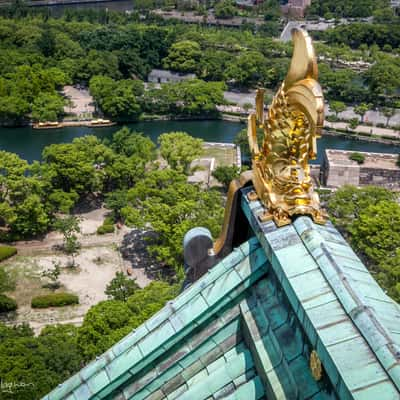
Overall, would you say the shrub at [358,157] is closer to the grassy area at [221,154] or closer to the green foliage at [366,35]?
the grassy area at [221,154]

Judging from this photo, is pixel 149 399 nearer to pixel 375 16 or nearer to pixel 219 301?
pixel 219 301

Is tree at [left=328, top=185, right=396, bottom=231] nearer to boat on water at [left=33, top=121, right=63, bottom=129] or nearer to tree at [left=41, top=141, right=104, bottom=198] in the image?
tree at [left=41, top=141, right=104, bottom=198]

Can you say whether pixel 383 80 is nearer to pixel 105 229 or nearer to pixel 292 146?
pixel 105 229

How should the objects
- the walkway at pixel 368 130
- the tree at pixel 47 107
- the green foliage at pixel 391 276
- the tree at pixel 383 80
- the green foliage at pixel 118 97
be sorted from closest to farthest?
the green foliage at pixel 391 276 < the tree at pixel 47 107 < the green foliage at pixel 118 97 < the walkway at pixel 368 130 < the tree at pixel 383 80

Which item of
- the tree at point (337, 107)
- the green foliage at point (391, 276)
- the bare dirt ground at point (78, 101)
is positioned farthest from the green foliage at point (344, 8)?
the green foliage at point (391, 276)

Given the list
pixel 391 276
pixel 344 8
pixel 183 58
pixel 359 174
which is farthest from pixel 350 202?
pixel 344 8

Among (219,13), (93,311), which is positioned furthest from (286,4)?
(93,311)

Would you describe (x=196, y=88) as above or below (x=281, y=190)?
below
